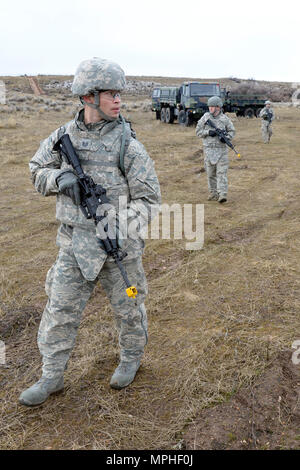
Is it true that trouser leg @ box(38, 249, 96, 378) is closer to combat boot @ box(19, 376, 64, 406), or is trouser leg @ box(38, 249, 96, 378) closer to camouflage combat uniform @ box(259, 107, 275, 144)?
combat boot @ box(19, 376, 64, 406)

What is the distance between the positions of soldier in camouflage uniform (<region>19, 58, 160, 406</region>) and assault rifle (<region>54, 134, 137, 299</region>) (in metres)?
0.05

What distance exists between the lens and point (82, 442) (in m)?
2.40

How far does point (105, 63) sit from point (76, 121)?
0.35 m

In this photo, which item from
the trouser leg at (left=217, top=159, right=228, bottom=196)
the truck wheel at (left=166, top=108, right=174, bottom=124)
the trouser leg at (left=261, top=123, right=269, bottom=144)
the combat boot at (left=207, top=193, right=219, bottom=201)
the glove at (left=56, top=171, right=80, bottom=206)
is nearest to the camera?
the glove at (left=56, top=171, right=80, bottom=206)

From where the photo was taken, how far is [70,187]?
7.52ft

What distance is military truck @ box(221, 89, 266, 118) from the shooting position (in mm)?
23891

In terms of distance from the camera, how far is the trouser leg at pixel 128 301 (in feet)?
8.37

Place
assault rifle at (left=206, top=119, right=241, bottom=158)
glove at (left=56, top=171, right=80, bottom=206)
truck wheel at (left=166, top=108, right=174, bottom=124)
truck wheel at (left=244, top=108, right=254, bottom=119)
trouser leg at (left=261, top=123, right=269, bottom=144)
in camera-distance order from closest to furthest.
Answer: glove at (left=56, top=171, right=80, bottom=206), assault rifle at (left=206, top=119, right=241, bottom=158), trouser leg at (left=261, top=123, right=269, bottom=144), truck wheel at (left=166, top=108, right=174, bottom=124), truck wheel at (left=244, top=108, right=254, bottom=119)

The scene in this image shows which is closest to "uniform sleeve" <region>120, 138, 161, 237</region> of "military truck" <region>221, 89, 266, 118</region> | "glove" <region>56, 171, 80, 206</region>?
"glove" <region>56, 171, 80, 206</region>

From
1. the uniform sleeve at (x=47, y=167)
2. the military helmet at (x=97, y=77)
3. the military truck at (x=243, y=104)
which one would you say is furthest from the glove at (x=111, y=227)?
the military truck at (x=243, y=104)

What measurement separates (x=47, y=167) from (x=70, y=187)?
0.34 m

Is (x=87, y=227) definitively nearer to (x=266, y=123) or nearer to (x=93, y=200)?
(x=93, y=200)

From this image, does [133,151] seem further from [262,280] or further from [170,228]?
[170,228]

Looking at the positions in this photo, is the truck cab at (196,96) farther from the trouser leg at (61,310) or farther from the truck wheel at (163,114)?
the trouser leg at (61,310)
